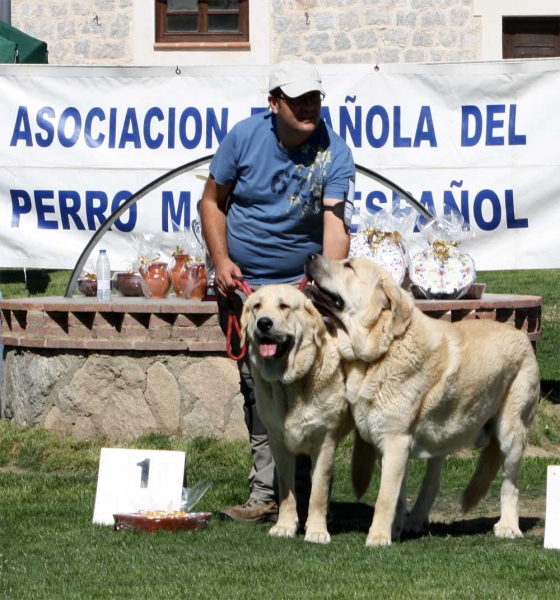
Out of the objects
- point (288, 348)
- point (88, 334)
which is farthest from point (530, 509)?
point (88, 334)

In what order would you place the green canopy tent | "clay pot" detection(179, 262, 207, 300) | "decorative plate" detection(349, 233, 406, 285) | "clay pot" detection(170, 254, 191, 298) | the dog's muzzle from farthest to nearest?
the green canopy tent → "clay pot" detection(170, 254, 191, 298) → "clay pot" detection(179, 262, 207, 300) → "decorative plate" detection(349, 233, 406, 285) → the dog's muzzle

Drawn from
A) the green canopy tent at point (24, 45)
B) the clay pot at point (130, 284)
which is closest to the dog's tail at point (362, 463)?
the clay pot at point (130, 284)

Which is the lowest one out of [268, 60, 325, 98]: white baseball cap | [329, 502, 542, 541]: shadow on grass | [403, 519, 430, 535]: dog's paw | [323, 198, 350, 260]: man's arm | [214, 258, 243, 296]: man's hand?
[329, 502, 542, 541]: shadow on grass

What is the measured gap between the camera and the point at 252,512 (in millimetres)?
6188

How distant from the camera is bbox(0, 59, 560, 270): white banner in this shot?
9.37 metres

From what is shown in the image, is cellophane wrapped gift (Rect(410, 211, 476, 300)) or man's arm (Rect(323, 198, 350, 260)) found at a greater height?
man's arm (Rect(323, 198, 350, 260))

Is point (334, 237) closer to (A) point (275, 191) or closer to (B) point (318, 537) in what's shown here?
(A) point (275, 191)

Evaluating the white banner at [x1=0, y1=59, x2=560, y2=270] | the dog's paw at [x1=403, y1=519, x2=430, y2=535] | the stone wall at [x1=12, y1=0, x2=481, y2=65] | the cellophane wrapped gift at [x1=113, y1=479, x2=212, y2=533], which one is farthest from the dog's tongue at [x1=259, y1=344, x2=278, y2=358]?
the stone wall at [x1=12, y1=0, x2=481, y2=65]

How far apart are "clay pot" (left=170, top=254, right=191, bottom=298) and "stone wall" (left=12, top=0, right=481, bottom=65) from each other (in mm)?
8318

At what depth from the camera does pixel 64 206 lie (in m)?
9.72

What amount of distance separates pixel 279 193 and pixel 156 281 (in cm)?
312

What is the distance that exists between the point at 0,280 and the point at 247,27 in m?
5.39

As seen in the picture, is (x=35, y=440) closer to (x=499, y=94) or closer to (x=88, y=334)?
(x=88, y=334)

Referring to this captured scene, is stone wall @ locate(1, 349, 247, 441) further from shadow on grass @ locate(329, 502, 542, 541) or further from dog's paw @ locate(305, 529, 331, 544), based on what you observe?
dog's paw @ locate(305, 529, 331, 544)
